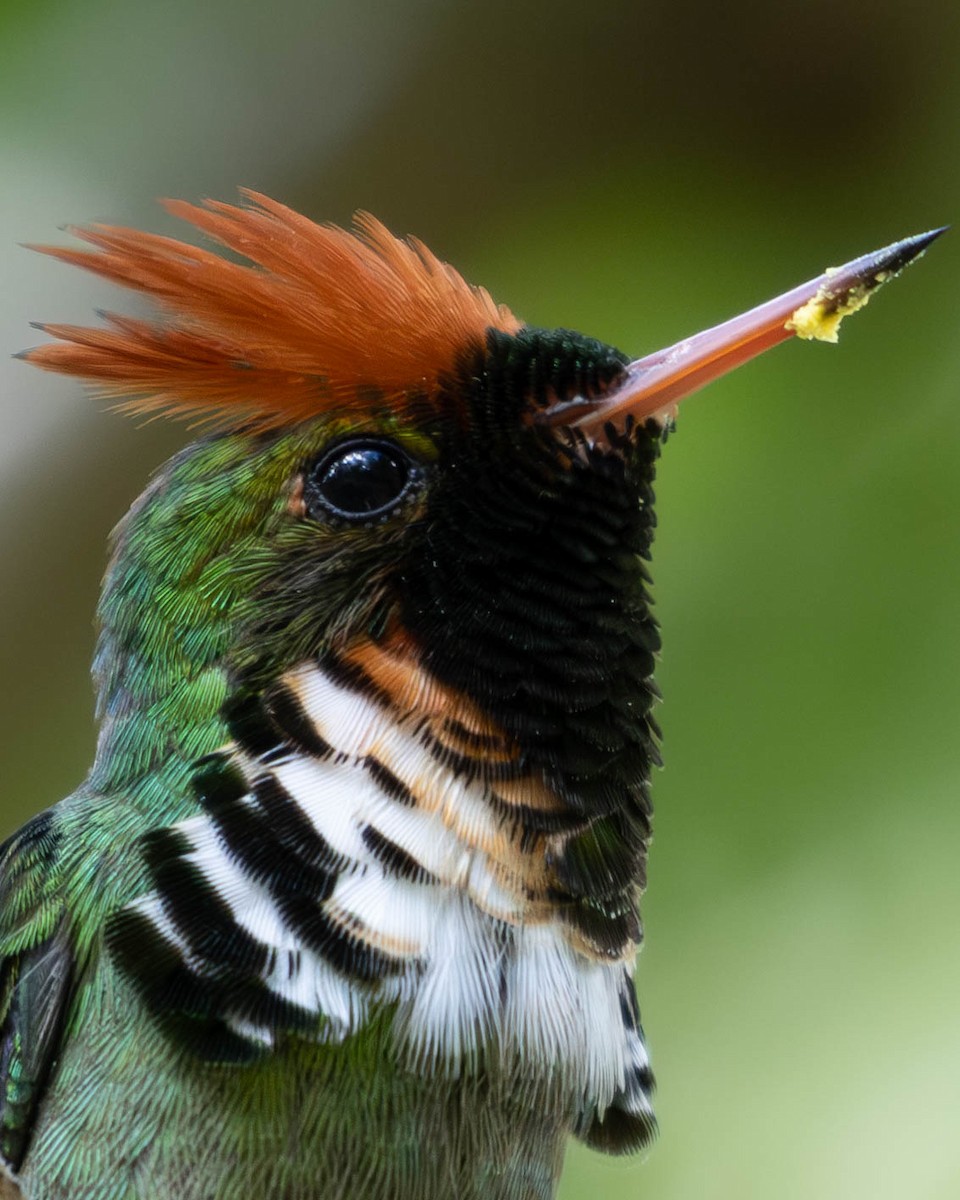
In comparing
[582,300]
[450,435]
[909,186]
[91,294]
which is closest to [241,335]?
[450,435]

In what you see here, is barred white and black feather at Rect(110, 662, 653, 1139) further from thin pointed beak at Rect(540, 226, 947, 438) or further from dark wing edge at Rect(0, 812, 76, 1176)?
thin pointed beak at Rect(540, 226, 947, 438)

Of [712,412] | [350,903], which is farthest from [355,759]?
[712,412]

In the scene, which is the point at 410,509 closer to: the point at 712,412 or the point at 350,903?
the point at 350,903

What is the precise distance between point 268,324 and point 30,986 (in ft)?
2.43

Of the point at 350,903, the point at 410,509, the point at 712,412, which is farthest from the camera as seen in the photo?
the point at 712,412

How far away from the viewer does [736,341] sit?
1.40m


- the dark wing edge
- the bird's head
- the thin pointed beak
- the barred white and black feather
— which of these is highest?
the thin pointed beak

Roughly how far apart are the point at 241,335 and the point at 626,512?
0.45 meters

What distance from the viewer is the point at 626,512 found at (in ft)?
4.88

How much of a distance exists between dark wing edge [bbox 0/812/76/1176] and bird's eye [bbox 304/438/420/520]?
1.55 feet

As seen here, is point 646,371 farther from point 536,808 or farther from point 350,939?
point 350,939

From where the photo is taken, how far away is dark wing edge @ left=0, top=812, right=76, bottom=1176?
4.76 ft

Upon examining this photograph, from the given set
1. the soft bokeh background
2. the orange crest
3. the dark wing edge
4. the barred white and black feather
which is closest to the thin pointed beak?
the orange crest

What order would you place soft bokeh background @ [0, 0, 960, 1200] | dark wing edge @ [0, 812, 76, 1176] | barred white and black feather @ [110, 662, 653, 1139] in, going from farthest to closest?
1. soft bokeh background @ [0, 0, 960, 1200]
2. dark wing edge @ [0, 812, 76, 1176]
3. barred white and black feather @ [110, 662, 653, 1139]
